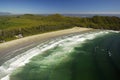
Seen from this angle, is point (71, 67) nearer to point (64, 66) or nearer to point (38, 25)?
point (64, 66)

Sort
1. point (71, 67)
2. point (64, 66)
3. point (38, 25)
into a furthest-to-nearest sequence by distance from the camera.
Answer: point (38, 25) → point (64, 66) → point (71, 67)

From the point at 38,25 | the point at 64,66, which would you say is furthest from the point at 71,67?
the point at 38,25

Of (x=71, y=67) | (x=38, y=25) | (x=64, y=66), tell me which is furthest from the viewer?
(x=38, y=25)

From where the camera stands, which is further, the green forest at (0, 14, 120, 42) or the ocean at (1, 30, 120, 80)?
the green forest at (0, 14, 120, 42)

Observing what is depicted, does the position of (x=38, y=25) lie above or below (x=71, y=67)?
above

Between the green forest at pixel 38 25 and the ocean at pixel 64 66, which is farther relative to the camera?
the green forest at pixel 38 25

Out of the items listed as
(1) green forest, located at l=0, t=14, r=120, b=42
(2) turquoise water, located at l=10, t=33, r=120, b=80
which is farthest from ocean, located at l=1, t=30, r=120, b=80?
(1) green forest, located at l=0, t=14, r=120, b=42

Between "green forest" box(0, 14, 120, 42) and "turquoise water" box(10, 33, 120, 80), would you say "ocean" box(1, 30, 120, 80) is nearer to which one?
"turquoise water" box(10, 33, 120, 80)

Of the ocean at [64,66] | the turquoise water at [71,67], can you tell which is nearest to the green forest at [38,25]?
the ocean at [64,66]

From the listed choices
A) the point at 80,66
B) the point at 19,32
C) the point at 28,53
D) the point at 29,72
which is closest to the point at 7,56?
the point at 28,53

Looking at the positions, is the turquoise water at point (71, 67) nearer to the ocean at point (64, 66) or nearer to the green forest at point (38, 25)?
the ocean at point (64, 66)

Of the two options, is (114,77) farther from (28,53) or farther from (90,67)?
(28,53)
